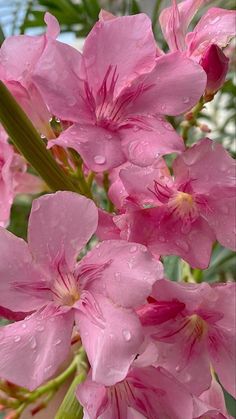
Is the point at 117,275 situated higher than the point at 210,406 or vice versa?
the point at 117,275

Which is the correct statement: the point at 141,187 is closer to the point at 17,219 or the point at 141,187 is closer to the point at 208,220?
the point at 208,220

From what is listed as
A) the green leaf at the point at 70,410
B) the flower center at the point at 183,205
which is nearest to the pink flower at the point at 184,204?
the flower center at the point at 183,205

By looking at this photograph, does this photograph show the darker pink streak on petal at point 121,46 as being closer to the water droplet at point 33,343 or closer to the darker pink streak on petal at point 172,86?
the darker pink streak on petal at point 172,86

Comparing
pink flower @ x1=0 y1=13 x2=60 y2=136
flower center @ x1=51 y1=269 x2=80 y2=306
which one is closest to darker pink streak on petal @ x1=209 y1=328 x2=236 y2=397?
flower center @ x1=51 y1=269 x2=80 y2=306

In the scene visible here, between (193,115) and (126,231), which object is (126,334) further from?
(193,115)

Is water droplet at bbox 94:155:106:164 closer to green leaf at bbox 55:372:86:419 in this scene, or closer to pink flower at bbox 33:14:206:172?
pink flower at bbox 33:14:206:172

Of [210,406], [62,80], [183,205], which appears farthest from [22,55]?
[210,406]

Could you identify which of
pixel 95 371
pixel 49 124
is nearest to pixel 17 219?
pixel 49 124
